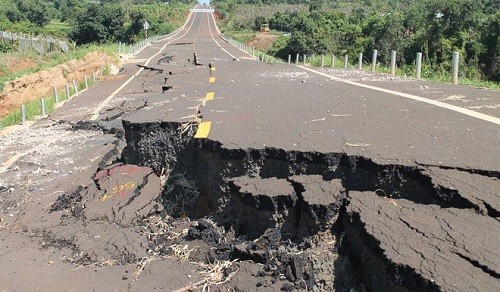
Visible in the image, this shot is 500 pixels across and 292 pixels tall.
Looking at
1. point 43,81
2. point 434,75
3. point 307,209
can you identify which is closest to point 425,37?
point 434,75

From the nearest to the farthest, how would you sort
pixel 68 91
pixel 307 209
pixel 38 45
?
pixel 307 209, pixel 68 91, pixel 38 45

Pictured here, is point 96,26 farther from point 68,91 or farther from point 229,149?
point 229,149

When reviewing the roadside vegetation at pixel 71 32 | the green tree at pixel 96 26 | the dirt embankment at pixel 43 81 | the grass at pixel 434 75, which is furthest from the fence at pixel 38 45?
the grass at pixel 434 75

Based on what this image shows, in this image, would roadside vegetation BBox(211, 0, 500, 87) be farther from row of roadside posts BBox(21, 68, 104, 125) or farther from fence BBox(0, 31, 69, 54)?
fence BBox(0, 31, 69, 54)

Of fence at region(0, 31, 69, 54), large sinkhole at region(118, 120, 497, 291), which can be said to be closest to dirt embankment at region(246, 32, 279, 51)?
fence at region(0, 31, 69, 54)

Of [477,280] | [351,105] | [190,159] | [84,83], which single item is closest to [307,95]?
[351,105]

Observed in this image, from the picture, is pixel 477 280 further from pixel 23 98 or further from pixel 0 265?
pixel 23 98

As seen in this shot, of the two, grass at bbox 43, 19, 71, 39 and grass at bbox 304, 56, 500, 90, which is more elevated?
grass at bbox 43, 19, 71, 39
